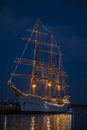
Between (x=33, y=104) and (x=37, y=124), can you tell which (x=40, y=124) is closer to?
(x=37, y=124)

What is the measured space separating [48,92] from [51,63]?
8644mm

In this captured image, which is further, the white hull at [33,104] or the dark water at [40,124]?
the white hull at [33,104]

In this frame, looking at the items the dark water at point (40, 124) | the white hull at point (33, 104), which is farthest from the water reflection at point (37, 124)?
the white hull at point (33, 104)

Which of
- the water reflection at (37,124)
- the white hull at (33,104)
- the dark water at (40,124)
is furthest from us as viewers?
the white hull at (33,104)

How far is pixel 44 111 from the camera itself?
320 feet

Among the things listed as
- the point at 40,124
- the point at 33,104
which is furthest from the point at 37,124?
the point at 33,104

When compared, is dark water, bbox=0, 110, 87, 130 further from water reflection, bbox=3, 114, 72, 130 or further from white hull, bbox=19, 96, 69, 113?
white hull, bbox=19, 96, 69, 113

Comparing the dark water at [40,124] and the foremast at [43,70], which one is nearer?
the dark water at [40,124]

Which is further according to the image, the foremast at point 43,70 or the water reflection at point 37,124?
the foremast at point 43,70

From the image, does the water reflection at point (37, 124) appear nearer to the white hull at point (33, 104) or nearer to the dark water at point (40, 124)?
the dark water at point (40, 124)

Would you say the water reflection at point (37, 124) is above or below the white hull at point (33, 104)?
below

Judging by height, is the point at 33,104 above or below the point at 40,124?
above

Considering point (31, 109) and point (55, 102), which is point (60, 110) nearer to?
point (55, 102)

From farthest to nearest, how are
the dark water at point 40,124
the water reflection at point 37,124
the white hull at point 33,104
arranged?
1. the white hull at point 33,104
2. the dark water at point 40,124
3. the water reflection at point 37,124
